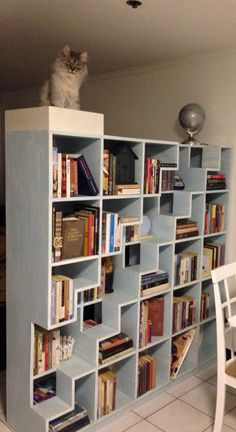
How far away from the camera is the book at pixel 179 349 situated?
272cm

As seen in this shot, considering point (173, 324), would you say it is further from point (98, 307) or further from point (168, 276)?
point (98, 307)

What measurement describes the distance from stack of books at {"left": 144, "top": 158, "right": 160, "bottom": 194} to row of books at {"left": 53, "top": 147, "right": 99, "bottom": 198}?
16.7 inches

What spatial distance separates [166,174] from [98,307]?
92 centimetres

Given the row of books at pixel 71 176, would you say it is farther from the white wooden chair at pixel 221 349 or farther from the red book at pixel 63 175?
the white wooden chair at pixel 221 349

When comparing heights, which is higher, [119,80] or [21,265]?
[119,80]

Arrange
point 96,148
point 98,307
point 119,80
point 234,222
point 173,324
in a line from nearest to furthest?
point 96,148 → point 98,307 → point 173,324 → point 234,222 → point 119,80

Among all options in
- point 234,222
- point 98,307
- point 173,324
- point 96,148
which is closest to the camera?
point 96,148

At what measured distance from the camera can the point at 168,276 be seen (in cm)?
262

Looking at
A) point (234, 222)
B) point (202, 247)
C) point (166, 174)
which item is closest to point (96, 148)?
point (166, 174)

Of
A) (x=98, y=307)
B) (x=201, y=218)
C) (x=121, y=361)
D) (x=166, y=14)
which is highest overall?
(x=166, y=14)

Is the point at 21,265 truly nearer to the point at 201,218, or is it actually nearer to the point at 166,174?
the point at 166,174

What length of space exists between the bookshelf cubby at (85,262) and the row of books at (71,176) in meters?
0.03

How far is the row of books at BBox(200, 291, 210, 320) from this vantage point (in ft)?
9.66

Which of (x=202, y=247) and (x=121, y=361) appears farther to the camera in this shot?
(x=202, y=247)
